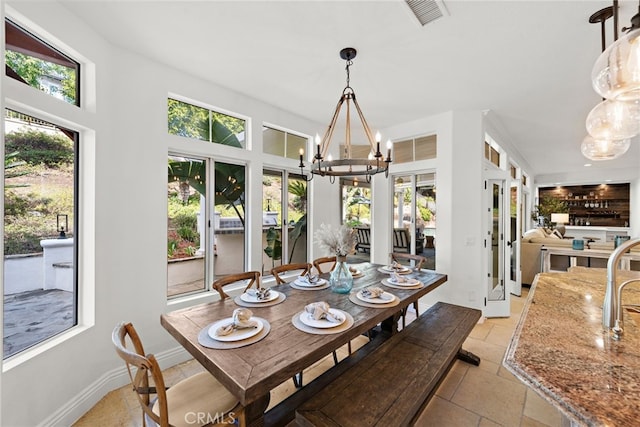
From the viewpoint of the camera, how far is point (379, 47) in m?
2.24

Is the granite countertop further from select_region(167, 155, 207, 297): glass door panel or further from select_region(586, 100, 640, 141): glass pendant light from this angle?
select_region(167, 155, 207, 297): glass door panel

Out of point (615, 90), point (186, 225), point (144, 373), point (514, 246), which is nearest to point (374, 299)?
point (144, 373)

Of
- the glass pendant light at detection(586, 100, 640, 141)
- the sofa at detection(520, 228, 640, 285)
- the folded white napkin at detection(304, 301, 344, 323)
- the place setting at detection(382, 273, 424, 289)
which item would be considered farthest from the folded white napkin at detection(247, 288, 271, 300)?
the sofa at detection(520, 228, 640, 285)

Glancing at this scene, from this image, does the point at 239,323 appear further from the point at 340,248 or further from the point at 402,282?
the point at 402,282

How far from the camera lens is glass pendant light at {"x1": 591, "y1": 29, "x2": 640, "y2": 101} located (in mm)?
1234

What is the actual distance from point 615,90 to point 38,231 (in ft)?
12.2

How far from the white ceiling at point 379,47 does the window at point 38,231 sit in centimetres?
98

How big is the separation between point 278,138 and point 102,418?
3.38 metres

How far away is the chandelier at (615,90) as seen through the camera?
1.26 meters

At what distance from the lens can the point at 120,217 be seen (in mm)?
2301

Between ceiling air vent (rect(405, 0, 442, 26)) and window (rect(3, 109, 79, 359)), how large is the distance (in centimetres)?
276

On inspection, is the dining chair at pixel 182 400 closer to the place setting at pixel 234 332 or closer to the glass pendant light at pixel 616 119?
the place setting at pixel 234 332

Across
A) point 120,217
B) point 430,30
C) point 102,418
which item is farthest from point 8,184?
point 430,30

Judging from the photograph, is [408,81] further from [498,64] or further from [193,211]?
[193,211]
